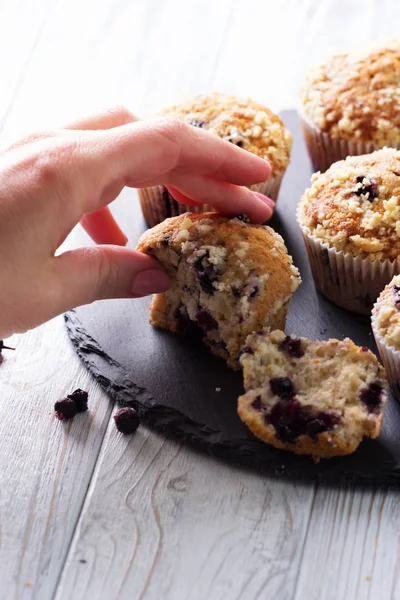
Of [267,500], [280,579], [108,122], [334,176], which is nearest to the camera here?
[280,579]

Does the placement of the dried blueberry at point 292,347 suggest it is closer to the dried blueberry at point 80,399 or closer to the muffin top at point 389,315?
the muffin top at point 389,315

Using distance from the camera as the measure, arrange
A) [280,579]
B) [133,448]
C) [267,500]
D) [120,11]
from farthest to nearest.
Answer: [120,11] < [133,448] < [267,500] < [280,579]

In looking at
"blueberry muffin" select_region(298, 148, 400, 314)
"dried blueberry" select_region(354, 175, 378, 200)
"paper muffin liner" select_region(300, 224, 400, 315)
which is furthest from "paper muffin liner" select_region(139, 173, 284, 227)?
"dried blueberry" select_region(354, 175, 378, 200)

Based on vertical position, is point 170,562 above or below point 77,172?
below

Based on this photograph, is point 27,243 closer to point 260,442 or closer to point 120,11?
point 260,442

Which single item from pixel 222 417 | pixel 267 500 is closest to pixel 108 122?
pixel 222 417
